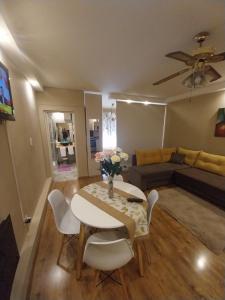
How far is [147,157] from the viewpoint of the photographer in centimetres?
399

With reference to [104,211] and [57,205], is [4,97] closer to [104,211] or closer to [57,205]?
[57,205]

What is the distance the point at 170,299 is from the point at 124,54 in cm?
300

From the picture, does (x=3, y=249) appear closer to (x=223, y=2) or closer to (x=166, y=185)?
(x=223, y=2)

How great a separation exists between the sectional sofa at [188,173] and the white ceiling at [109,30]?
7.36 ft

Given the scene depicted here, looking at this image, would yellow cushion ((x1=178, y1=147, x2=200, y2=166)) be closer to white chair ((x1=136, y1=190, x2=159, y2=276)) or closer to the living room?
the living room

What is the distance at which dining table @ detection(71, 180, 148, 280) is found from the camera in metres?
1.26

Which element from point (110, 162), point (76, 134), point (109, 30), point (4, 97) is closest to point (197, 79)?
point (109, 30)

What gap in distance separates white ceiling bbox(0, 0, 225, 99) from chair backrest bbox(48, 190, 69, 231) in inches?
74.4

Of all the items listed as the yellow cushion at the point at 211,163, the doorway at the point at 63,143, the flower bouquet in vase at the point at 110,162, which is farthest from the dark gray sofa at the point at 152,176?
the doorway at the point at 63,143

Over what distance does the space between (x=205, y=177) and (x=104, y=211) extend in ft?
8.96

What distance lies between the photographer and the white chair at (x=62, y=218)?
1483 mm

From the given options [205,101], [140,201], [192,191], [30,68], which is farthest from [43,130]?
[205,101]

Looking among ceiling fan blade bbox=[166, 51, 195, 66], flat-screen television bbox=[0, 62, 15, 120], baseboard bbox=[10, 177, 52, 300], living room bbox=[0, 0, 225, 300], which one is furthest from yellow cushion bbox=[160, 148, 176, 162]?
flat-screen television bbox=[0, 62, 15, 120]

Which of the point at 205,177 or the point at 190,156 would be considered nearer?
the point at 205,177
